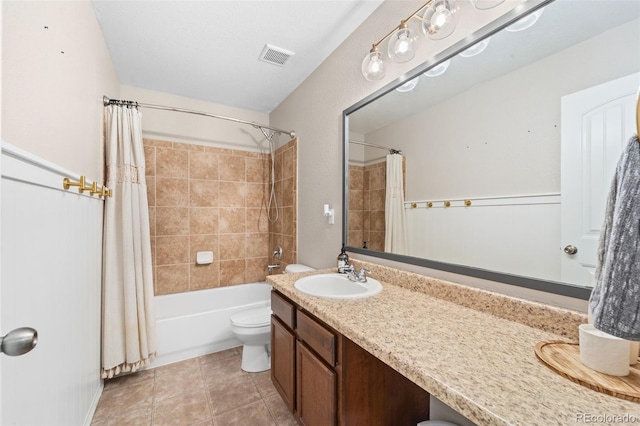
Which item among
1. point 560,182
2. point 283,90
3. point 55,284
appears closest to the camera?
point 560,182

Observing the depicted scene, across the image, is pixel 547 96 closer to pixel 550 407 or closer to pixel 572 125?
pixel 572 125

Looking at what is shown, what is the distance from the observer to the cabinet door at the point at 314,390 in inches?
38.8

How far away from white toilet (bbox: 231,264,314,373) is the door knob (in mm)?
1508

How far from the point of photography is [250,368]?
1998 millimetres

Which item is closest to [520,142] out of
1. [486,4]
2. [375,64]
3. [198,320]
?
[486,4]

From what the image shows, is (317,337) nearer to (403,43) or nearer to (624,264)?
(624,264)

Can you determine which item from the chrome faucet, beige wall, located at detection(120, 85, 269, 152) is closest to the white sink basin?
the chrome faucet

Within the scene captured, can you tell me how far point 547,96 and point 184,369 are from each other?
2749mm

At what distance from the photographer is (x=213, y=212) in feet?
9.04

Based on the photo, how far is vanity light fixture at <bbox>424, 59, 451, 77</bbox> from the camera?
3.84 ft

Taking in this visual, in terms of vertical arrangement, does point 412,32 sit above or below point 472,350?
above

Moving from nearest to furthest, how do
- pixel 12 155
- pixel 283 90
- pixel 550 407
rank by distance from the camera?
pixel 550 407, pixel 12 155, pixel 283 90

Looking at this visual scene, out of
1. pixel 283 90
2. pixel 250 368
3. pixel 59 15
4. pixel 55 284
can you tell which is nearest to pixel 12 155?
pixel 55 284

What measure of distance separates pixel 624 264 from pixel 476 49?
3.12 feet
